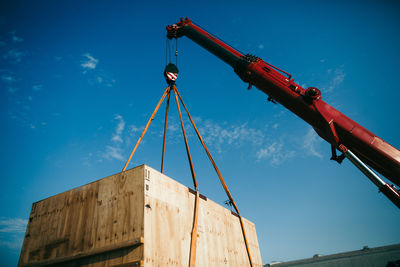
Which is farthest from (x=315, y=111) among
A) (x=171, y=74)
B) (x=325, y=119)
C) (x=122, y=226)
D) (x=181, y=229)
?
(x=122, y=226)

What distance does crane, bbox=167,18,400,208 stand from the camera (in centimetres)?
600

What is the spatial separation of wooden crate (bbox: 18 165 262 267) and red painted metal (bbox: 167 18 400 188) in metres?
4.14

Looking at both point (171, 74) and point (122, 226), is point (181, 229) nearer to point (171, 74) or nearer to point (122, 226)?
point (122, 226)

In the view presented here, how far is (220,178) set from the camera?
6.78 m

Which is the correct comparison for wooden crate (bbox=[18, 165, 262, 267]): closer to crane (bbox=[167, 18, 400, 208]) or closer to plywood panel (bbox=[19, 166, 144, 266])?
plywood panel (bbox=[19, 166, 144, 266])

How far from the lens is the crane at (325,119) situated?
6.00m

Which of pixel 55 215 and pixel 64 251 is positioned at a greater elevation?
pixel 55 215

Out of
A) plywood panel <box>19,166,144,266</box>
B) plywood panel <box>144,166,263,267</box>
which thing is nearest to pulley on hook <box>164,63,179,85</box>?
plywood panel <box>144,166,263,267</box>

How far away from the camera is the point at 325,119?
6.54 metres

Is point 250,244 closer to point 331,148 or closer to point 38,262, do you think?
point 331,148

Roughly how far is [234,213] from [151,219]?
351cm

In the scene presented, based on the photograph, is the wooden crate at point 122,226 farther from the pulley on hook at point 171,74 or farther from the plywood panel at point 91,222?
the pulley on hook at point 171,74

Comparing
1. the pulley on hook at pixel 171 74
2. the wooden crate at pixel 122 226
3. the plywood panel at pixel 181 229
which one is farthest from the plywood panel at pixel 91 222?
the pulley on hook at pixel 171 74

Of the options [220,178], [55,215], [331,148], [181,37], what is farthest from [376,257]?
[55,215]
